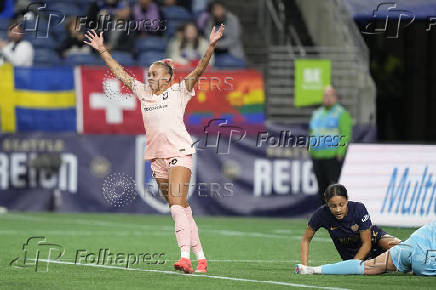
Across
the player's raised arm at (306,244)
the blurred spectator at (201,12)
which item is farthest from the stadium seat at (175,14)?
the player's raised arm at (306,244)

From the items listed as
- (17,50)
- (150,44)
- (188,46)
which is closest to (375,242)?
(188,46)

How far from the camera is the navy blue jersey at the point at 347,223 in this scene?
1061 cm

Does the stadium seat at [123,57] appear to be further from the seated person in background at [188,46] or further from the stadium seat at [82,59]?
the seated person in background at [188,46]

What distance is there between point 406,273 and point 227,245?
174 inches

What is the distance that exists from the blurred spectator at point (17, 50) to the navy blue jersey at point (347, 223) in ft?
39.0

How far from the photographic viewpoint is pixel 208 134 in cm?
2012

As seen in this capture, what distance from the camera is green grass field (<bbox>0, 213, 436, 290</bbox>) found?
32.0 ft

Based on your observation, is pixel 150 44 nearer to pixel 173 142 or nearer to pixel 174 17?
pixel 174 17

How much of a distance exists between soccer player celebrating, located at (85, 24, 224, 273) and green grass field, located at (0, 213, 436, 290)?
42 cm

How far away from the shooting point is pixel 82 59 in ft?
73.7

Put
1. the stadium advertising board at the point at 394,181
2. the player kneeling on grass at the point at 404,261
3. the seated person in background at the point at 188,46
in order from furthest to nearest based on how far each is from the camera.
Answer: the seated person in background at the point at 188,46 → the stadium advertising board at the point at 394,181 → the player kneeling on grass at the point at 404,261

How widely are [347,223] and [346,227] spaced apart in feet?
0.14

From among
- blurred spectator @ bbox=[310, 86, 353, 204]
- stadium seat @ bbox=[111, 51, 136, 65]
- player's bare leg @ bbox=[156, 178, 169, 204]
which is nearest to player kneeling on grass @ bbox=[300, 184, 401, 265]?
player's bare leg @ bbox=[156, 178, 169, 204]

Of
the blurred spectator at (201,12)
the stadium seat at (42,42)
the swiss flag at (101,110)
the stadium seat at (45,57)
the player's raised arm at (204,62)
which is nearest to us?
the player's raised arm at (204,62)
